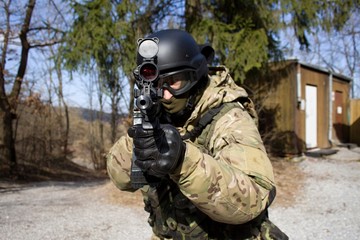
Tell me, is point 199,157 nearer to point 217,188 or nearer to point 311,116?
point 217,188

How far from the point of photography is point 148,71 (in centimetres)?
112

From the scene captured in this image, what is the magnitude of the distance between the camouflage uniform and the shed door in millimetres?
10674

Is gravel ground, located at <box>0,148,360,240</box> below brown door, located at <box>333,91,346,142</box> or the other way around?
below

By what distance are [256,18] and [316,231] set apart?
531cm

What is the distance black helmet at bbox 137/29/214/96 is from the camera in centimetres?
165

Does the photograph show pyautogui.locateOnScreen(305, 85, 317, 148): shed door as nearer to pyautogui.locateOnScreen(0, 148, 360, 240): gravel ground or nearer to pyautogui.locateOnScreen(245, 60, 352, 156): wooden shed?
pyautogui.locateOnScreen(245, 60, 352, 156): wooden shed

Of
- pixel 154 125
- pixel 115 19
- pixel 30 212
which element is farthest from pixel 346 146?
pixel 154 125

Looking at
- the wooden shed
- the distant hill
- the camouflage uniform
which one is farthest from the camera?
the distant hill

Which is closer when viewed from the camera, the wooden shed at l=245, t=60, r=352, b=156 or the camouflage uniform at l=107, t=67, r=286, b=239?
the camouflage uniform at l=107, t=67, r=286, b=239

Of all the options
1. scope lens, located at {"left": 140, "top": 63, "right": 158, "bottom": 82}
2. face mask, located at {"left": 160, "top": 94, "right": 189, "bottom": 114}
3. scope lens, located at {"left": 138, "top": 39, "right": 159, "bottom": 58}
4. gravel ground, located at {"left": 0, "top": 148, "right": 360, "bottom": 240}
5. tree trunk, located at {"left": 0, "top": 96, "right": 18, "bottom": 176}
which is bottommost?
gravel ground, located at {"left": 0, "top": 148, "right": 360, "bottom": 240}

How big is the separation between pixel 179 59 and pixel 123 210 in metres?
5.02

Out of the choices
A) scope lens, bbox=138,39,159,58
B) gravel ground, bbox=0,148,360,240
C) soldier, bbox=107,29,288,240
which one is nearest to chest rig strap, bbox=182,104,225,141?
soldier, bbox=107,29,288,240

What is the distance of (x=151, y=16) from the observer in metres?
8.34

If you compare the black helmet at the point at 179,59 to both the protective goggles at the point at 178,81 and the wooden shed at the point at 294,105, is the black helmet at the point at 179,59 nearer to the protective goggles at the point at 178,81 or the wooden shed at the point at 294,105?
the protective goggles at the point at 178,81
